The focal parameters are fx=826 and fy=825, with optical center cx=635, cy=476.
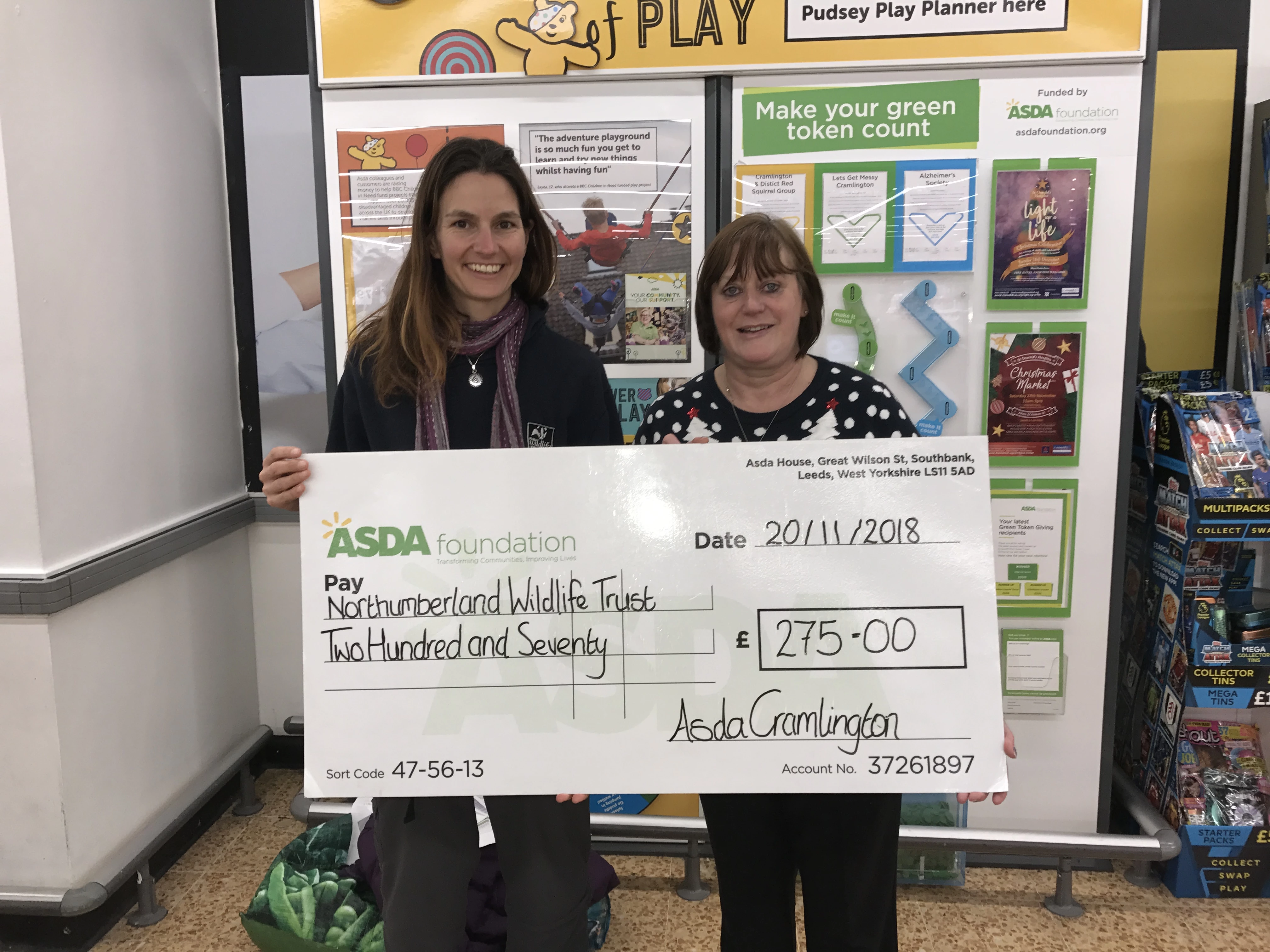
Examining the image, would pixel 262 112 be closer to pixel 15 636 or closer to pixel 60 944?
pixel 15 636

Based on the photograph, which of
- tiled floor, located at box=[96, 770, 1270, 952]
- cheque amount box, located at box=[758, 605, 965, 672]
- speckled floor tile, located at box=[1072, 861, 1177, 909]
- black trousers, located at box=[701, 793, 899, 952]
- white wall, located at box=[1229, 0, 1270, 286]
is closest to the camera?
cheque amount box, located at box=[758, 605, 965, 672]

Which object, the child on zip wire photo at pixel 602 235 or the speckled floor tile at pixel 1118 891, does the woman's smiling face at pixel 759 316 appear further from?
the speckled floor tile at pixel 1118 891

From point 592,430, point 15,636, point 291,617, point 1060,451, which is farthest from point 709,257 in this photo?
point 291,617

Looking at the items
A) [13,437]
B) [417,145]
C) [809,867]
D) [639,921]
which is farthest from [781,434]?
[13,437]

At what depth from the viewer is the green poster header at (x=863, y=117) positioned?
2016 millimetres

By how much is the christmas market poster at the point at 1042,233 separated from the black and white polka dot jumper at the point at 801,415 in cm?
96

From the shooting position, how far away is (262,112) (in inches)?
102

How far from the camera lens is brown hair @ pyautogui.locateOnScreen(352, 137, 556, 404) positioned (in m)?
1.31

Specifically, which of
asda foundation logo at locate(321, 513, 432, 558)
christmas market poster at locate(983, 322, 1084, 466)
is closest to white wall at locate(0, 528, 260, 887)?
asda foundation logo at locate(321, 513, 432, 558)

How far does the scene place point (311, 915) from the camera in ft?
6.32

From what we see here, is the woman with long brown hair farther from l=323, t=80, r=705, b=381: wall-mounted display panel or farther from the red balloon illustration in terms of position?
the red balloon illustration

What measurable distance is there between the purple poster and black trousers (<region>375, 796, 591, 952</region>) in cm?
163

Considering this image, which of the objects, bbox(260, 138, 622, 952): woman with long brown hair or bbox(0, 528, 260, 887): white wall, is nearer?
bbox(260, 138, 622, 952): woman with long brown hair

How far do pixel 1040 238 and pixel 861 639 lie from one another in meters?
1.38
